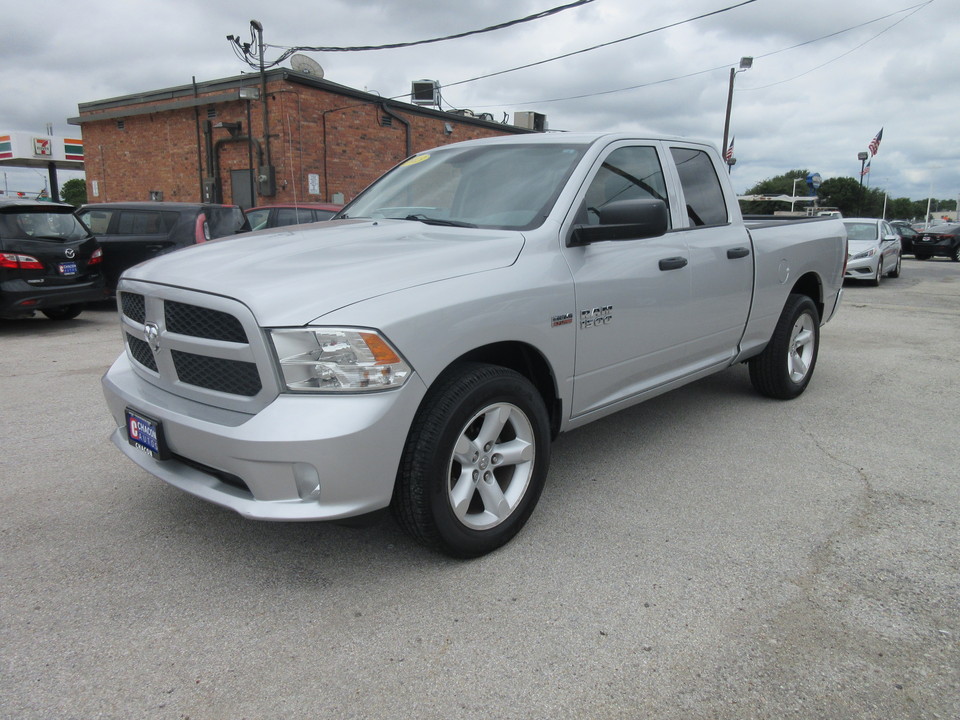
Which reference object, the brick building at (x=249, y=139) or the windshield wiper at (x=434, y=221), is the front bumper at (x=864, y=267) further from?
the windshield wiper at (x=434, y=221)

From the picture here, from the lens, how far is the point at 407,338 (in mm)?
2531

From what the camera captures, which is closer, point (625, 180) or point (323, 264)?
point (323, 264)

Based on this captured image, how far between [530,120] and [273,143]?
11.4m

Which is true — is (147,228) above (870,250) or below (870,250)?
above

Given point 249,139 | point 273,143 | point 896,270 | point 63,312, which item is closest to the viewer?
point 63,312

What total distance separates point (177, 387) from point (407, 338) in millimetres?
1016

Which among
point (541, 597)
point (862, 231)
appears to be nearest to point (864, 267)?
point (862, 231)

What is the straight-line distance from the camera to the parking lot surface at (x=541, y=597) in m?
2.20

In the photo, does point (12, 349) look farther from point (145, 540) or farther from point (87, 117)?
point (87, 117)

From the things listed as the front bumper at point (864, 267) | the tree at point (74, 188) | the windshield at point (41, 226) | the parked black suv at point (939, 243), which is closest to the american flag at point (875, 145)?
the parked black suv at point (939, 243)

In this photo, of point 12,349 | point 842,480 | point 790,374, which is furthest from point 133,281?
point 12,349

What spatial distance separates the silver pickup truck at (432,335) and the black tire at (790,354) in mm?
1051

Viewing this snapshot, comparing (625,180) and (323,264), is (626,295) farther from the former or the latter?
(323,264)

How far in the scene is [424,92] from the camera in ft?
73.4
